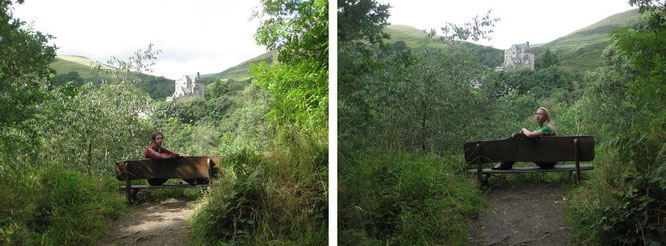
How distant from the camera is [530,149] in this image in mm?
2170

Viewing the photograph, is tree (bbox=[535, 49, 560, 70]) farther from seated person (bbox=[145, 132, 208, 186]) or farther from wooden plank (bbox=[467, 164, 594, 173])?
seated person (bbox=[145, 132, 208, 186])

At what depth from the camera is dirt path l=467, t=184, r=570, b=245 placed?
6.95ft

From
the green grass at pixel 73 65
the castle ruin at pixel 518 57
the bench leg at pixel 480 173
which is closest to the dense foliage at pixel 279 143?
the green grass at pixel 73 65

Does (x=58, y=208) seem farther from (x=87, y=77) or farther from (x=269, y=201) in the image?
(x=269, y=201)

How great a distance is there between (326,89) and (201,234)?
4.16 feet

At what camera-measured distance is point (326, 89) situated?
10.6 feet

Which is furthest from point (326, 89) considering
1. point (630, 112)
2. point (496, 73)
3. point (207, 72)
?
point (630, 112)

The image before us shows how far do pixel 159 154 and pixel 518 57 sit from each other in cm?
222

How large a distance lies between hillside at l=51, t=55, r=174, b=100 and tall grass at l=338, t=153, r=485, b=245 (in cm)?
128

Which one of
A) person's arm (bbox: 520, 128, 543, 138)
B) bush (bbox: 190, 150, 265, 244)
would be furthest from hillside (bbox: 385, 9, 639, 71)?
bush (bbox: 190, 150, 265, 244)

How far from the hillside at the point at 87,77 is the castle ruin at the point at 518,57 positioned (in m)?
2.02

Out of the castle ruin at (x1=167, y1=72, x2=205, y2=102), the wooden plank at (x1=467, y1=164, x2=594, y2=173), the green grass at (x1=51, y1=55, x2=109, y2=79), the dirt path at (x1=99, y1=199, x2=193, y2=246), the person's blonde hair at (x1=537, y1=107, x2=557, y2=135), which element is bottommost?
the dirt path at (x1=99, y1=199, x2=193, y2=246)

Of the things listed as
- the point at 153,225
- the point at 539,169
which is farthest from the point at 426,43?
the point at 153,225

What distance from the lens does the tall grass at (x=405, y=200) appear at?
249 cm
